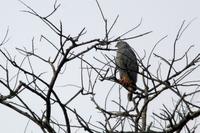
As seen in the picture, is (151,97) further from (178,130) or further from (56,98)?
(56,98)

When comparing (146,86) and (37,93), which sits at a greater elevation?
(146,86)

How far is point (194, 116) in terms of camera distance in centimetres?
332

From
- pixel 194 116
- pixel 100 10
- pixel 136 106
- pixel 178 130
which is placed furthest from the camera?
pixel 136 106

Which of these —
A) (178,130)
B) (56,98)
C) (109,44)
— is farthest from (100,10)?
(178,130)

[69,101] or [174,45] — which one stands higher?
[174,45]

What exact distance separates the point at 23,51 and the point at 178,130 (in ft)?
4.87

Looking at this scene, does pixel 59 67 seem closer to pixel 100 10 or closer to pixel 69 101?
pixel 69 101

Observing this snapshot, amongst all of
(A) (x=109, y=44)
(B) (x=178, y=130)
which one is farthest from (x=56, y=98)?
(B) (x=178, y=130)

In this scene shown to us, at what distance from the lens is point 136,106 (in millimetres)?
4309

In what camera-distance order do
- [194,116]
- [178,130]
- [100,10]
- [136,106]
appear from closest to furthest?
[194,116] < [178,130] < [100,10] < [136,106]

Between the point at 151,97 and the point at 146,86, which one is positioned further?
the point at 146,86

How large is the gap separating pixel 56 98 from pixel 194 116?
1.02 m

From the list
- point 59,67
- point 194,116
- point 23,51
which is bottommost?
point 194,116

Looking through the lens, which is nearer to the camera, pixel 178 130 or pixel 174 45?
pixel 178 130
